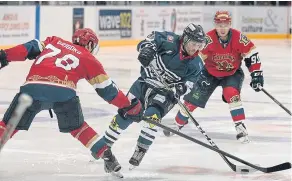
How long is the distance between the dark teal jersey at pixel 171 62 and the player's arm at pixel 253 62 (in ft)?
3.06

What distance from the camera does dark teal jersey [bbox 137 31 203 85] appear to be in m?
5.02

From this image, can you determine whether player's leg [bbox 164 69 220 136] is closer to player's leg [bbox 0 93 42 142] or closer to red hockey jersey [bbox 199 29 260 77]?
red hockey jersey [bbox 199 29 260 77]

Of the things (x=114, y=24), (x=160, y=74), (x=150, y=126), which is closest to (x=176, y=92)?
(x=160, y=74)

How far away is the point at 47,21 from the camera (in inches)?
524

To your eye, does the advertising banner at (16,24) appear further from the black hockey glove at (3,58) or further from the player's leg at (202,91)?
the black hockey glove at (3,58)

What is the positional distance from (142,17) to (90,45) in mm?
11632

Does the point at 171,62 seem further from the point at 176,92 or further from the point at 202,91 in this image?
the point at 202,91

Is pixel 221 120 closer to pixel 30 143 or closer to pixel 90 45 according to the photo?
pixel 30 143

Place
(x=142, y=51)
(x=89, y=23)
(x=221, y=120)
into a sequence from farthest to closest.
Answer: (x=89, y=23) → (x=221, y=120) → (x=142, y=51)

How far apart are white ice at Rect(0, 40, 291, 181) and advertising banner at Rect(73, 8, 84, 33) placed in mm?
5307

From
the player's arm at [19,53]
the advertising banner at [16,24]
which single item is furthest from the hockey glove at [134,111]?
the advertising banner at [16,24]

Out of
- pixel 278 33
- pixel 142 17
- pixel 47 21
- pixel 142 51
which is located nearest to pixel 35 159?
pixel 142 51

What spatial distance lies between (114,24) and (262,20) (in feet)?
17.3

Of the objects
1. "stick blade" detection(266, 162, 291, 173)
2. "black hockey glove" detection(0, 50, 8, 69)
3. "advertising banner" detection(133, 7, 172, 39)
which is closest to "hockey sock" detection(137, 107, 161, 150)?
"stick blade" detection(266, 162, 291, 173)
